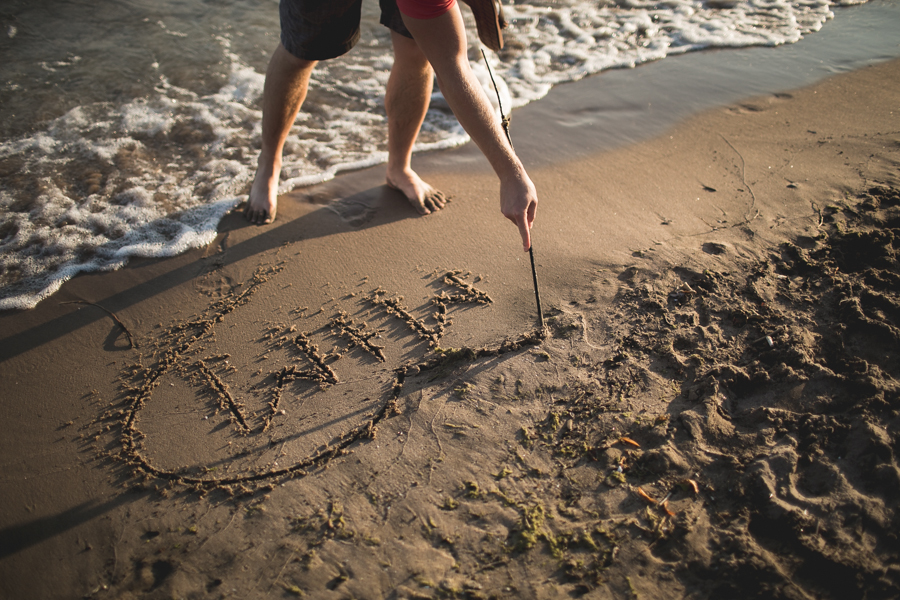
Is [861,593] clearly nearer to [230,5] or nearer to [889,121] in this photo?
[889,121]

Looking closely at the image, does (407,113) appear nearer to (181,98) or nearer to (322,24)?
(322,24)

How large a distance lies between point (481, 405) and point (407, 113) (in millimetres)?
1832

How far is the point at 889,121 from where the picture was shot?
3734 mm

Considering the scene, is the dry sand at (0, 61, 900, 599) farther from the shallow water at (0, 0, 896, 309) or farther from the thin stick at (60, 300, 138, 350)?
the shallow water at (0, 0, 896, 309)

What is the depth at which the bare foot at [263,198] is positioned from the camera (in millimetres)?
3127

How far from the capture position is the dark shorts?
8.46 feet

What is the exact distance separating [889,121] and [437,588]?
4.38 m

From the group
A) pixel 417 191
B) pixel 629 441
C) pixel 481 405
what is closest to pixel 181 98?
pixel 417 191

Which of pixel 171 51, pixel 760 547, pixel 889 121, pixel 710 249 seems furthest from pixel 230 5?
pixel 760 547

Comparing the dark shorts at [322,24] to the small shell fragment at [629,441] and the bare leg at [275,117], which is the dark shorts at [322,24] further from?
the small shell fragment at [629,441]

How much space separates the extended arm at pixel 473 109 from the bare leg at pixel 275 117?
1.02m

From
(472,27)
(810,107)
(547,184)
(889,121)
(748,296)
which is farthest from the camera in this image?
(472,27)

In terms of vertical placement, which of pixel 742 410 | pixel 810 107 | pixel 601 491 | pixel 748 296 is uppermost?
pixel 810 107

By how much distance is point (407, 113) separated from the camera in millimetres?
3059
